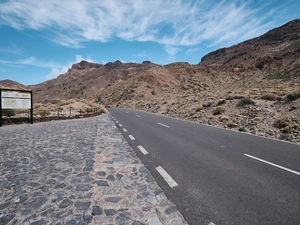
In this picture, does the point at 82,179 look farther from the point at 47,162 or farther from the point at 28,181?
the point at 47,162

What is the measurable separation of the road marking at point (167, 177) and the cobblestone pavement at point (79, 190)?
0.99 feet

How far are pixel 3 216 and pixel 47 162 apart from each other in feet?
8.35

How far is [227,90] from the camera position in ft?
135

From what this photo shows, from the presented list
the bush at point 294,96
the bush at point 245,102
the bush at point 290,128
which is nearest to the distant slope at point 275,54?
the bush at point 245,102

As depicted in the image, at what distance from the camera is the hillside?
1366cm

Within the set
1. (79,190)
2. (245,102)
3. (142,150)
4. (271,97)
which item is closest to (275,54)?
(271,97)

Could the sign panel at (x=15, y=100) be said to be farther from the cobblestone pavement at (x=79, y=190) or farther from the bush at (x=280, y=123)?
the bush at (x=280, y=123)

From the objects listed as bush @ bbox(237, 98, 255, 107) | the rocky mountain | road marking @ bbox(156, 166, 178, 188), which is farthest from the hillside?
the rocky mountain

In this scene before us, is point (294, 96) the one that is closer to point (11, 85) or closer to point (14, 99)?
point (14, 99)

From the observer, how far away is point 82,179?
4.32 m

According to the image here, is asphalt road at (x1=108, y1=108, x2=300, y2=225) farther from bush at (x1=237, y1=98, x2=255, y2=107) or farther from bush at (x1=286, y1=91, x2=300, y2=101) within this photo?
bush at (x1=237, y1=98, x2=255, y2=107)

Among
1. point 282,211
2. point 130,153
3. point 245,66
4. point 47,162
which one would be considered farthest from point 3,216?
point 245,66

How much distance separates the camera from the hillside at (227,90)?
44.8 feet

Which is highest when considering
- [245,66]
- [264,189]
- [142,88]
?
[245,66]
